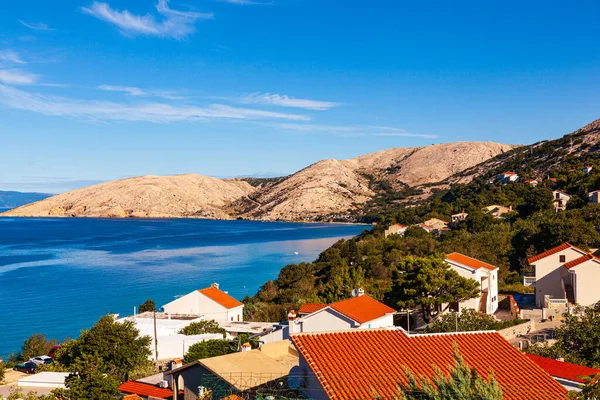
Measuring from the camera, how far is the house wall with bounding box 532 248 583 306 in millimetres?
26297

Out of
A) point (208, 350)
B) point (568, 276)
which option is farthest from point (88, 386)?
point (568, 276)

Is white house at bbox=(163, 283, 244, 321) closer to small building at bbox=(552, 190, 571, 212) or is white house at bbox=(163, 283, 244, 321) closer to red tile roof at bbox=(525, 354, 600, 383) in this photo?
red tile roof at bbox=(525, 354, 600, 383)

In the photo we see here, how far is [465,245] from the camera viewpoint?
139ft

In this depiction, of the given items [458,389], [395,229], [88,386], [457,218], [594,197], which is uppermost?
[594,197]

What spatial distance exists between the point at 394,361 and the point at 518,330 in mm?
14282

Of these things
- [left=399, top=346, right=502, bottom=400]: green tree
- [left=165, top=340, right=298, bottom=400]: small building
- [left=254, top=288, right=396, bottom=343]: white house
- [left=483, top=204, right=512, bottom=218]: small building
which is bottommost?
[left=254, top=288, right=396, bottom=343]: white house

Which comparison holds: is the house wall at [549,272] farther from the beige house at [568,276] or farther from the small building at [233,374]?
the small building at [233,374]

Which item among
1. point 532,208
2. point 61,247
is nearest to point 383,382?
point 532,208

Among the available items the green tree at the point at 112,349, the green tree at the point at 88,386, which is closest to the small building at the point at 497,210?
the green tree at the point at 112,349

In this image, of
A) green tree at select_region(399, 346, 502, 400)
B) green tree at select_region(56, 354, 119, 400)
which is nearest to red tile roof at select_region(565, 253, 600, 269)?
green tree at select_region(56, 354, 119, 400)

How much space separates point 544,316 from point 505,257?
681 inches

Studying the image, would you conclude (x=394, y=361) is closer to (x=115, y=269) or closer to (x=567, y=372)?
(x=567, y=372)

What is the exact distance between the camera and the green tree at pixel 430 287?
76.1ft

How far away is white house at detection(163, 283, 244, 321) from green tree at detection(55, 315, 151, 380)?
10395 mm
